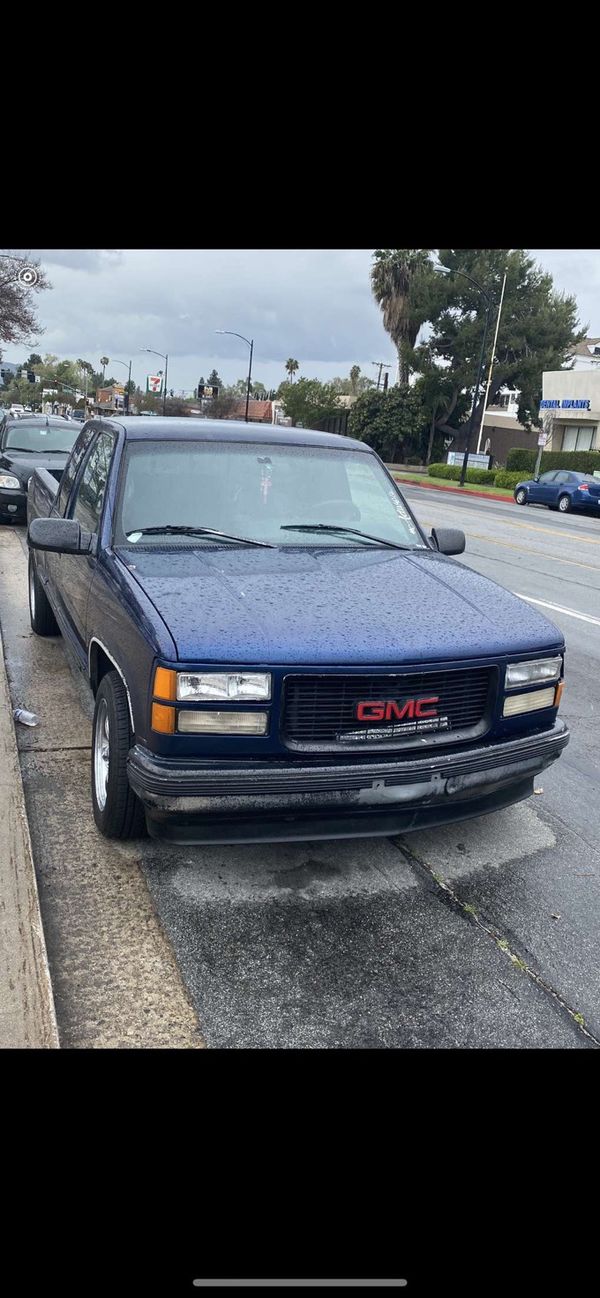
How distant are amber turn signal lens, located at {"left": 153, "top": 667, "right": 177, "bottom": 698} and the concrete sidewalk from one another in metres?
0.87

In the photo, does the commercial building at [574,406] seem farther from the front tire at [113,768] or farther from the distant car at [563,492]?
the front tire at [113,768]

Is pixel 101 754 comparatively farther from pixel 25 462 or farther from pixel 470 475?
pixel 470 475

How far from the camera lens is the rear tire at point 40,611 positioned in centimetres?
694

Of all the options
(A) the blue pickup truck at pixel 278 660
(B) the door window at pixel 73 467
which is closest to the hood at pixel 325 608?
(A) the blue pickup truck at pixel 278 660

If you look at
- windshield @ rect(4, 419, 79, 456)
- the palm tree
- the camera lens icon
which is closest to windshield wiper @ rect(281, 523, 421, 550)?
windshield @ rect(4, 419, 79, 456)

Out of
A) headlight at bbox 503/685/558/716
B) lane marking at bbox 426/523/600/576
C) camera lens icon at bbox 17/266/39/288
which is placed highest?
camera lens icon at bbox 17/266/39/288

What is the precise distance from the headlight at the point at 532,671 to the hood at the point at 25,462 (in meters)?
9.37

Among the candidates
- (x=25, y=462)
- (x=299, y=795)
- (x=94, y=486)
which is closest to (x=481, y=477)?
(x=25, y=462)

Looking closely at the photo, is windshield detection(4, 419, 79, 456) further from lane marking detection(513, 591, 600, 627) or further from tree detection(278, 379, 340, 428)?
tree detection(278, 379, 340, 428)

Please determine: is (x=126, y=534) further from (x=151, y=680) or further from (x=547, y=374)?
(x=547, y=374)

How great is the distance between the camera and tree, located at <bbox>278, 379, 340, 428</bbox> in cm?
6899

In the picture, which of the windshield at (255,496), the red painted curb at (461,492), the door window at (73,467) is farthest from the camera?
the red painted curb at (461,492)

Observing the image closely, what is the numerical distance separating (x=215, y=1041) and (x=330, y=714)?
1.10 m
